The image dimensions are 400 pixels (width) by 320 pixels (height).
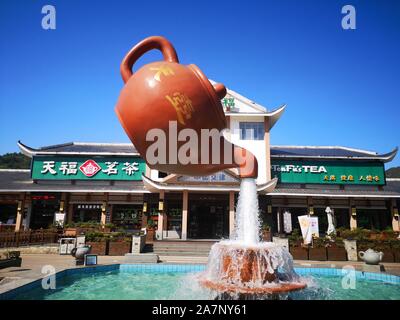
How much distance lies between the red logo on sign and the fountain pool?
426 inches

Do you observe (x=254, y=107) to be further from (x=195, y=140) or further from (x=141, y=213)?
(x=195, y=140)

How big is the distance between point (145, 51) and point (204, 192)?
44.0 feet

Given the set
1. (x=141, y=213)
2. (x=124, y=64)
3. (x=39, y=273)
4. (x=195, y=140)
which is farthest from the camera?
(x=141, y=213)

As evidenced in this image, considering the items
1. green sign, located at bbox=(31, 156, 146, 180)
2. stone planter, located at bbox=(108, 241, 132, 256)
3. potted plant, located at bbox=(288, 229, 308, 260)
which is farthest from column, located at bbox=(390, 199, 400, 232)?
green sign, located at bbox=(31, 156, 146, 180)

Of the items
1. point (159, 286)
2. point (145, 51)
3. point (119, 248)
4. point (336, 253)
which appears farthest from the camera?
point (119, 248)

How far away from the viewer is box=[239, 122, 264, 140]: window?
18.9 m

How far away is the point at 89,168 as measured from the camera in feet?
60.8

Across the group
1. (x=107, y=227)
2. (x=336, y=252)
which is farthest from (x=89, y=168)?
(x=336, y=252)

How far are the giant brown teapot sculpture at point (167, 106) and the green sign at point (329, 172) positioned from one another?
15435 mm

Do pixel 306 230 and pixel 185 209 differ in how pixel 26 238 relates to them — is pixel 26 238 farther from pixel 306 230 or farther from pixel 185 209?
pixel 306 230

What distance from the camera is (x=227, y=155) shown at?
13.8 ft
